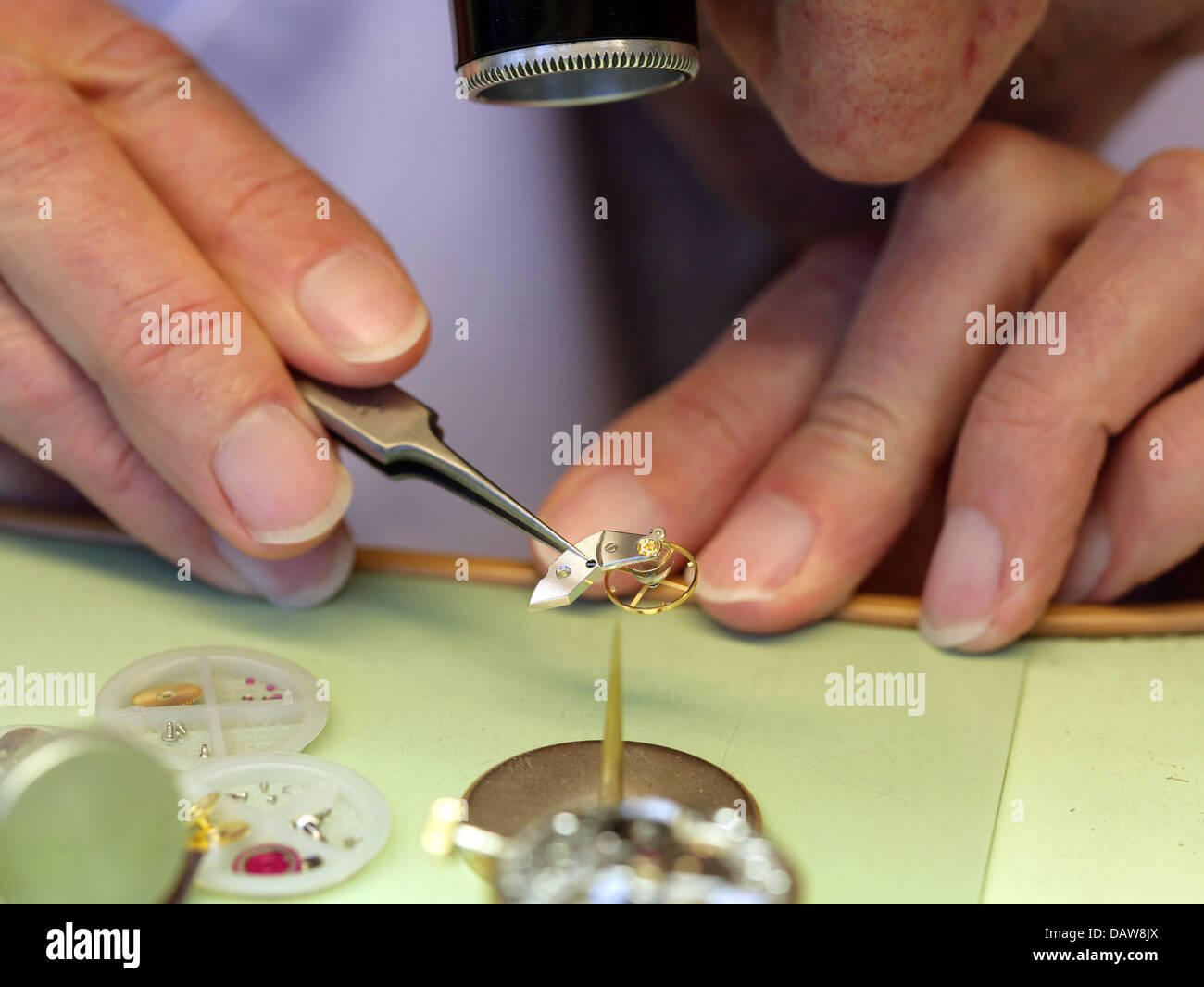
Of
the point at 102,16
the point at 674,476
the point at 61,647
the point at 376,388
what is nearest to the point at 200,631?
the point at 61,647

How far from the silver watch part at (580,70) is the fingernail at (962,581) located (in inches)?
13.8

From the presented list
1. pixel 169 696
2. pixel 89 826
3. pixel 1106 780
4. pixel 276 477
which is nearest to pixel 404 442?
pixel 276 477

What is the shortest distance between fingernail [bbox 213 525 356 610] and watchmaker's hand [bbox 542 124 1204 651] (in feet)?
0.53

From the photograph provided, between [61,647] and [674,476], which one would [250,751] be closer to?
[61,647]

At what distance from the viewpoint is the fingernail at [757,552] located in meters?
0.78

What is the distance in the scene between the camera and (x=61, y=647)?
70 cm

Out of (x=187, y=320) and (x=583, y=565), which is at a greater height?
(x=187, y=320)

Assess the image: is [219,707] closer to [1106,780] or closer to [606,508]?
[606,508]

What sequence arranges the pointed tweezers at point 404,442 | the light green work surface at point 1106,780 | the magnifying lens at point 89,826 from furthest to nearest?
the pointed tweezers at point 404,442 < the light green work surface at point 1106,780 < the magnifying lens at point 89,826

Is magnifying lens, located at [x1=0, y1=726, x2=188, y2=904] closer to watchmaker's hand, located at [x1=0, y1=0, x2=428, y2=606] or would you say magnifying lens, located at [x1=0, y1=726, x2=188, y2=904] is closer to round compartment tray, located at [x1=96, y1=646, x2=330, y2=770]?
round compartment tray, located at [x1=96, y1=646, x2=330, y2=770]

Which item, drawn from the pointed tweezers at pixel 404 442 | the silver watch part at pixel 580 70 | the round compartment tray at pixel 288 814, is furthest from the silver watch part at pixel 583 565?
the silver watch part at pixel 580 70

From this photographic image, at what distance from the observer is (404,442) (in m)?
0.70

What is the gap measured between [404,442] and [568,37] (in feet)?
0.81

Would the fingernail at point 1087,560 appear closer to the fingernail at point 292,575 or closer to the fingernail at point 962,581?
the fingernail at point 962,581
